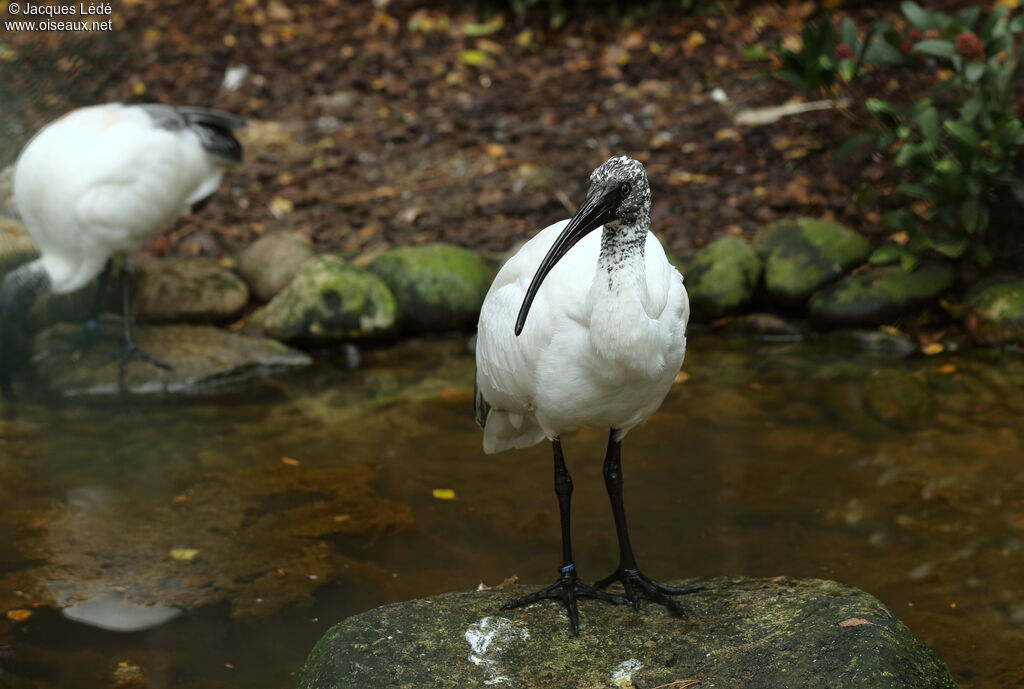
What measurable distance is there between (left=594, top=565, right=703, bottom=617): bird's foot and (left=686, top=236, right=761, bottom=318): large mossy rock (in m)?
3.11

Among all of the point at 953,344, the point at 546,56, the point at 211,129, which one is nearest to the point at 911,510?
the point at 953,344

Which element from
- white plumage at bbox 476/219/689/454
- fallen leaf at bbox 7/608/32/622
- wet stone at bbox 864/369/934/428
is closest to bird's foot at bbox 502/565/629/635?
white plumage at bbox 476/219/689/454

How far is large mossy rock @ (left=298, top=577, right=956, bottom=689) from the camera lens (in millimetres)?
2820

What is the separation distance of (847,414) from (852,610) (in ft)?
7.97

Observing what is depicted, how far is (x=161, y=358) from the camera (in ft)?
20.0

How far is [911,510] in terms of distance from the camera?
438 cm

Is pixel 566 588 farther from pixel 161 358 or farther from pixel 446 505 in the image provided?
pixel 161 358

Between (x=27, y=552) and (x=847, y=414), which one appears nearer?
(x=27, y=552)

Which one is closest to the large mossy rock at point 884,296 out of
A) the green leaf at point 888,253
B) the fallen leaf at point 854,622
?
the green leaf at point 888,253

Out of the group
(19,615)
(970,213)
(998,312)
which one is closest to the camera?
(19,615)

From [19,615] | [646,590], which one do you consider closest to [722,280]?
[646,590]

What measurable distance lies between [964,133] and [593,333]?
11.8ft

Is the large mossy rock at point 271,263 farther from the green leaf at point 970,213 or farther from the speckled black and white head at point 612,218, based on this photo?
the speckled black and white head at point 612,218

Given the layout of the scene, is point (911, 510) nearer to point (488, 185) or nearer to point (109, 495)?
point (109, 495)
